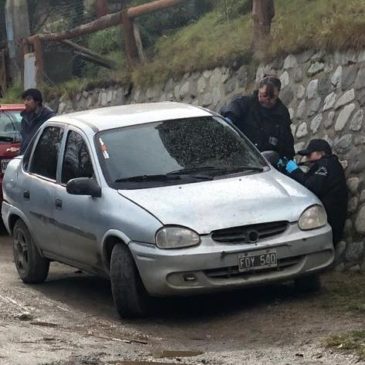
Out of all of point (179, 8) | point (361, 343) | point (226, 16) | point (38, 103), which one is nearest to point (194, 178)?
point (361, 343)

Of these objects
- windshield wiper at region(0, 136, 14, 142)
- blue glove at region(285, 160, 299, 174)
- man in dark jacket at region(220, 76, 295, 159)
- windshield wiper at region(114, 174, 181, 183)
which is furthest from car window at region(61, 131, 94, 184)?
windshield wiper at region(0, 136, 14, 142)

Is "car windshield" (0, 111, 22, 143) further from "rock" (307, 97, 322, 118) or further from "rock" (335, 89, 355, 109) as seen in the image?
"rock" (335, 89, 355, 109)

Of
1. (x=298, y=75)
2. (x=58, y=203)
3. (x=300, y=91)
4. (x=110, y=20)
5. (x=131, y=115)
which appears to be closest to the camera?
(x=58, y=203)

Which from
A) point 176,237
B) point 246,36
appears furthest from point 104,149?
point 246,36

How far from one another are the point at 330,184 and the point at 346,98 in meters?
1.33

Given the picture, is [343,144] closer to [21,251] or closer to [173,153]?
[173,153]

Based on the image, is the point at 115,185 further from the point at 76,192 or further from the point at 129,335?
the point at 129,335

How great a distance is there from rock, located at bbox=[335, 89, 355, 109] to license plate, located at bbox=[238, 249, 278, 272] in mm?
3021

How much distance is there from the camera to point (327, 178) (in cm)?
1001

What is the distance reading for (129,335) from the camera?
820 centimetres

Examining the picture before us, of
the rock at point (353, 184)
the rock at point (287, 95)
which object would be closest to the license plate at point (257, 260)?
the rock at point (353, 184)

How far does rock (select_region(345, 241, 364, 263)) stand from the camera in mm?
9992

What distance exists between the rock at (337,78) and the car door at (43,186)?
2.90 metres

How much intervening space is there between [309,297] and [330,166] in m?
1.53
